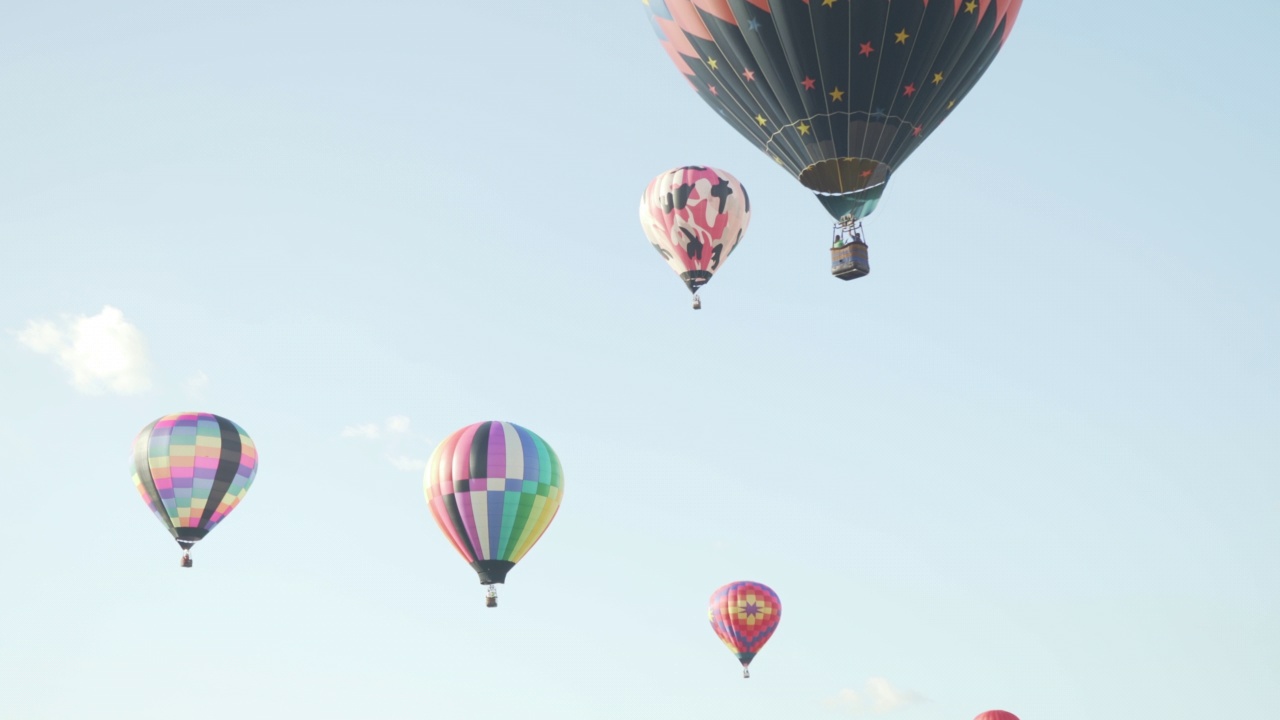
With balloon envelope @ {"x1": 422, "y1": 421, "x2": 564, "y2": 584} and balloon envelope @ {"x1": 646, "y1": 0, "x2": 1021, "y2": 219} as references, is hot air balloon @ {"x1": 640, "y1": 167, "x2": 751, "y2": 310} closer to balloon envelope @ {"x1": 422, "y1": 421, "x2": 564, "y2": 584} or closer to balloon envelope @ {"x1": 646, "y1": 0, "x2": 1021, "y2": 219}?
balloon envelope @ {"x1": 422, "y1": 421, "x2": 564, "y2": 584}

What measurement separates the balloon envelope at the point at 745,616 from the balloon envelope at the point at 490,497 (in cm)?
1642

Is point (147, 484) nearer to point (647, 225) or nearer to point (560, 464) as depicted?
point (560, 464)

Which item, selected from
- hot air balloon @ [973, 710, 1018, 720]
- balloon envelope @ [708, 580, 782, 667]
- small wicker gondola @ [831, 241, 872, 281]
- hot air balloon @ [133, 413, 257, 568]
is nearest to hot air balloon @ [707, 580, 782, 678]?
balloon envelope @ [708, 580, 782, 667]

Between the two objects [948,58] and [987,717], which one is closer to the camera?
[948,58]

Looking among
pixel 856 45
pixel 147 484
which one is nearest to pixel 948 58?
pixel 856 45

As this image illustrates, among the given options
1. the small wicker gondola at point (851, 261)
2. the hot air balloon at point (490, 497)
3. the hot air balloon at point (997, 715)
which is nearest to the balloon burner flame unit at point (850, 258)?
the small wicker gondola at point (851, 261)

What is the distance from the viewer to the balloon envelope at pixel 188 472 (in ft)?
159

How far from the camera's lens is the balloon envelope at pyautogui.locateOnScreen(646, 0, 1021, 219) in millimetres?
33781

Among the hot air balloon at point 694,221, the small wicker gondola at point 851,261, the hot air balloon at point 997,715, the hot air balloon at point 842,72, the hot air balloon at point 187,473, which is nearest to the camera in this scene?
the hot air balloon at point 842,72

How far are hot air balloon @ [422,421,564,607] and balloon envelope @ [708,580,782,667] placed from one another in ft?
53.7

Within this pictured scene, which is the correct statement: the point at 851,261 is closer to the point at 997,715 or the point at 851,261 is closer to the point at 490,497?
the point at 490,497

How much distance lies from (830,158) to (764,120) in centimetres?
172

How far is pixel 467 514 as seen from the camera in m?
45.6

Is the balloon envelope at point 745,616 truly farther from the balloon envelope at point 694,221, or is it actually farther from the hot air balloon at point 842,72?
the hot air balloon at point 842,72
